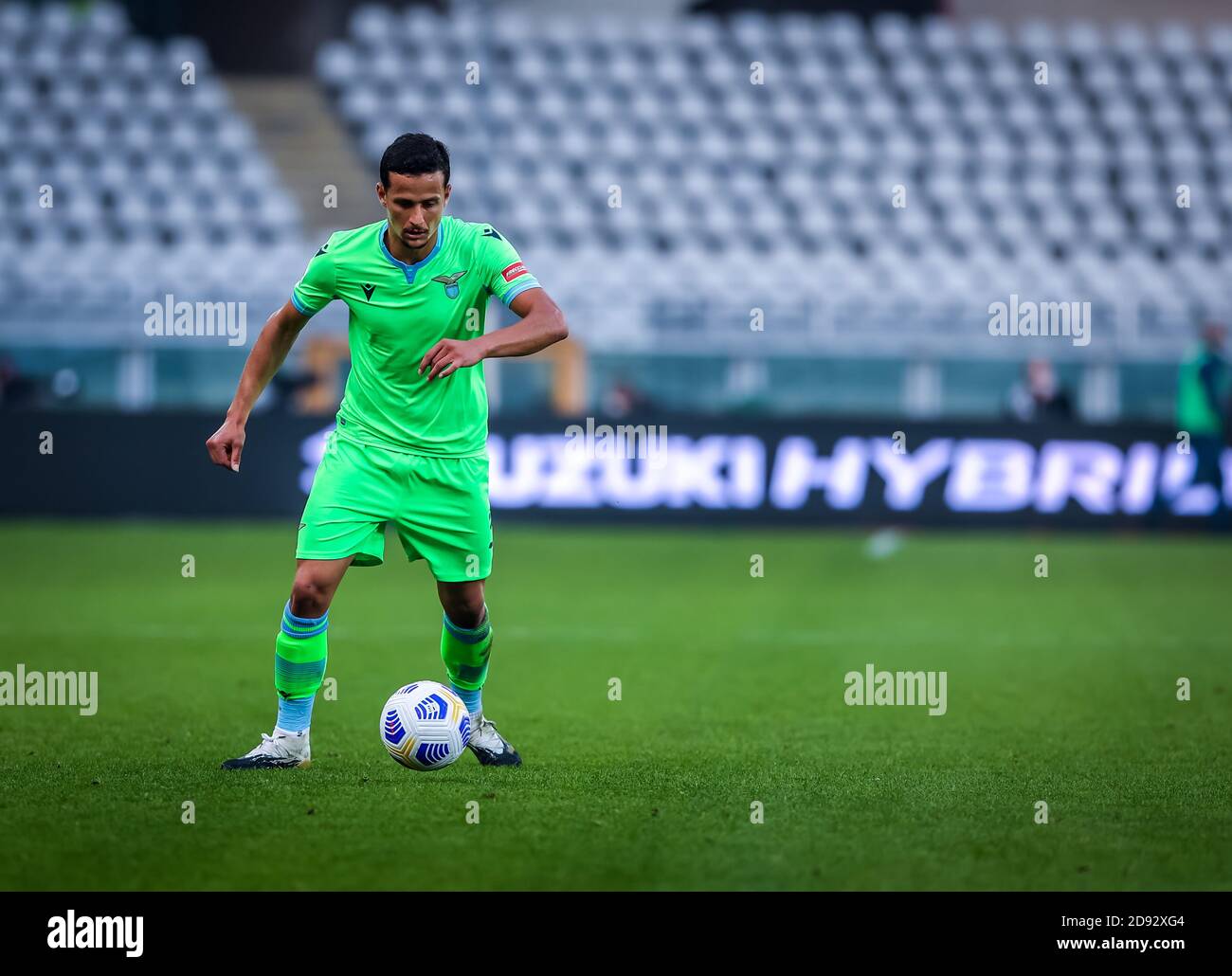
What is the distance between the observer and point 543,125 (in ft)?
78.3

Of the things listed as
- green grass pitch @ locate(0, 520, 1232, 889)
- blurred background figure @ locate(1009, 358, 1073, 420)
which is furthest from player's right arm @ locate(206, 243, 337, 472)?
blurred background figure @ locate(1009, 358, 1073, 420)

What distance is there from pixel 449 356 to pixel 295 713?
147 cm

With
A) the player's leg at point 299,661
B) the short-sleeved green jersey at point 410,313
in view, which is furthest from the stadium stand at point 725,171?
the player's leg at point 299,661

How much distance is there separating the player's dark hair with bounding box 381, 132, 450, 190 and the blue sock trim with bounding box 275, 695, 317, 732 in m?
1.82

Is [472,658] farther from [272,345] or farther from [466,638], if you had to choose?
[272,345]

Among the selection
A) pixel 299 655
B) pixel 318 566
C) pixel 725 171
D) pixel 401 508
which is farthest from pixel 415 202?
pixel 725 171

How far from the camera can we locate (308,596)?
18.4 ft

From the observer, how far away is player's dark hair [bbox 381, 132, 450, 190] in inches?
210

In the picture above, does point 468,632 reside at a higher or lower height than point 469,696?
higher

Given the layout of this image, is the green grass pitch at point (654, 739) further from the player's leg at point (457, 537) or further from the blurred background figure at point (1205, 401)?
the blurred background figure at point (1205, 401)
